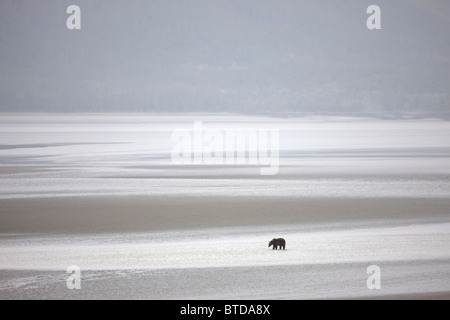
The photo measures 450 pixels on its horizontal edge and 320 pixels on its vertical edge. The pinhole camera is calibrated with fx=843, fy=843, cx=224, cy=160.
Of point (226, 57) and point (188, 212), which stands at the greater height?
point (226, 57)

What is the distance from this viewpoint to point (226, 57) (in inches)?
5655

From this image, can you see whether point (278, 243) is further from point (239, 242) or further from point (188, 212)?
point (188, 212)

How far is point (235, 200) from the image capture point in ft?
55.9

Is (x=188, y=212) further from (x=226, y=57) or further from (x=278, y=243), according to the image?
(x=226, y=57)

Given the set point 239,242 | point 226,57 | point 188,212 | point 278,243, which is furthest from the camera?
point 226,57

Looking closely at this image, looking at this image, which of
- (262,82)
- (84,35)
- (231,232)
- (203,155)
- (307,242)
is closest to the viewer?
(307,242)

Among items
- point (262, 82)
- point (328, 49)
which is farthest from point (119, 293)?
point (328, 49)

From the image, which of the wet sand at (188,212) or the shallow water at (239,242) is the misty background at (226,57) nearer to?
the shallow water at (239,242)

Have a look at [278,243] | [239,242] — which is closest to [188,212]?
[239,242]

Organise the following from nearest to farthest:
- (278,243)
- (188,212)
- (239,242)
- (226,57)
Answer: (278,243) < (239,242) < (188,212) < (226,57)

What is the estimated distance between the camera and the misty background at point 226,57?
113688mm

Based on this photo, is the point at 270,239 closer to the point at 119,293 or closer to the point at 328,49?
the point at 119,293

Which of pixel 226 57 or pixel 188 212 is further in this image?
pixel 226 57
